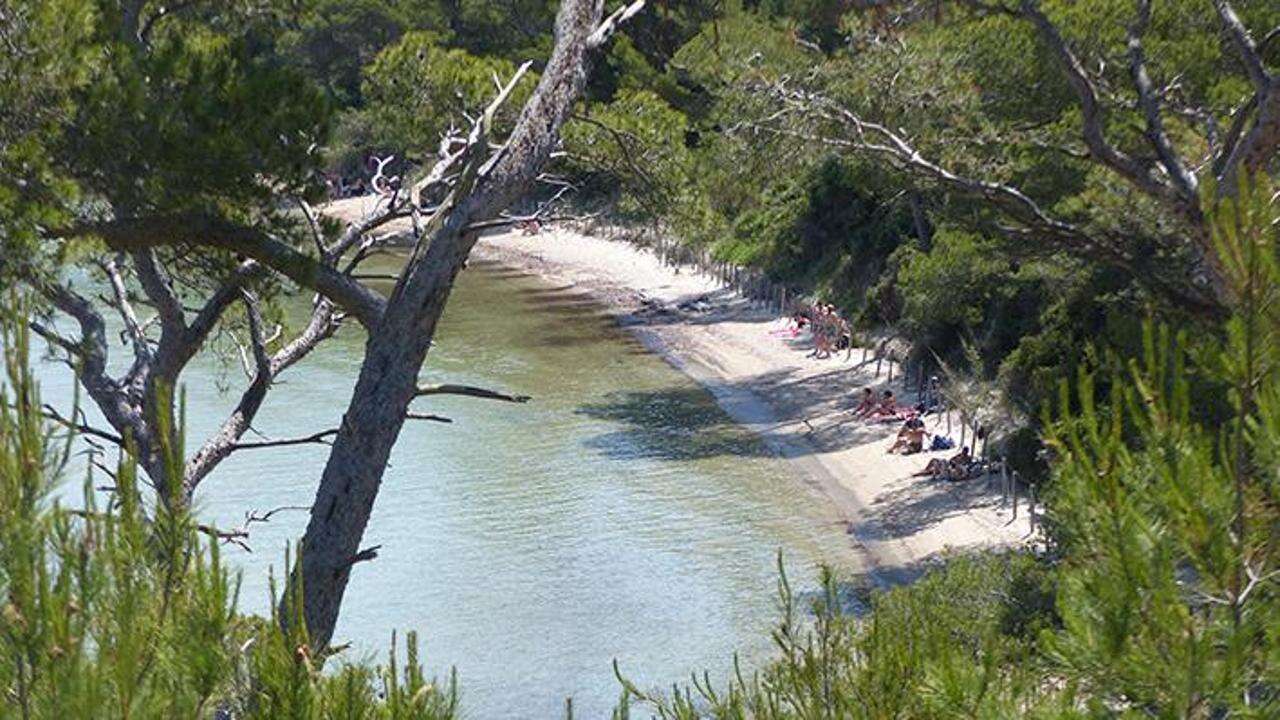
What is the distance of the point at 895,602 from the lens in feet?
26.6

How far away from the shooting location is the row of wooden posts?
73.4 ft

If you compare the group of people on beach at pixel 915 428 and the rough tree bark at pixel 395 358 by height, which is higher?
the rough tree bark at pixel 395 358

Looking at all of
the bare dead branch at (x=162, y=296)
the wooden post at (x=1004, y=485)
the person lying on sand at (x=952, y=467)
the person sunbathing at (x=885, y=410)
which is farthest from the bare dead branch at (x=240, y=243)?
the person sunbathing at (x=885, y=410)

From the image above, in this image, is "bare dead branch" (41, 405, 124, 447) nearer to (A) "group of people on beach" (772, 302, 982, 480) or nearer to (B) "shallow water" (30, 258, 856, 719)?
(B) "shallow water" (30, 258, 856, 719)

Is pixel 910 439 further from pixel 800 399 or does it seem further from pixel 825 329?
pixel 825 329

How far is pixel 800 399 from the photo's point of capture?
104 ft

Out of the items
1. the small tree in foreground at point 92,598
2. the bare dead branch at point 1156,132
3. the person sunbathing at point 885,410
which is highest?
the bare dead branch at point 1156,132

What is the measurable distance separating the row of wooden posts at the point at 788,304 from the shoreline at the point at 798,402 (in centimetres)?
27

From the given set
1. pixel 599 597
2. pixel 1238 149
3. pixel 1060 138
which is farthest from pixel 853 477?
pixel 1238 149

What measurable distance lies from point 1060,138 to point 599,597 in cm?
903

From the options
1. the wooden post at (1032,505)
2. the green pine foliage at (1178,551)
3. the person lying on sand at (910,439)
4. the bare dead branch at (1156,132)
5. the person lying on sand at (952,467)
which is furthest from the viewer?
the person lying on sand at (910,439)

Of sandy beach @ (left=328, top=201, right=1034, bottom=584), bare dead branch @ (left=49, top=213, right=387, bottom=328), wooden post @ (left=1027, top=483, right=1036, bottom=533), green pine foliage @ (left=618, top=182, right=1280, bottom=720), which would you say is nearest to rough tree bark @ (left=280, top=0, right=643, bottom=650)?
bare dead branch @ (left=49, top=213, right=387, bottom=328)

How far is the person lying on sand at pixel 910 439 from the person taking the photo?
26.0 m

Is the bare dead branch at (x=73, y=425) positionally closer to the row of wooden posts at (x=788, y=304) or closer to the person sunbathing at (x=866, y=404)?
the row of wooden posts at (x=788, y=304)
